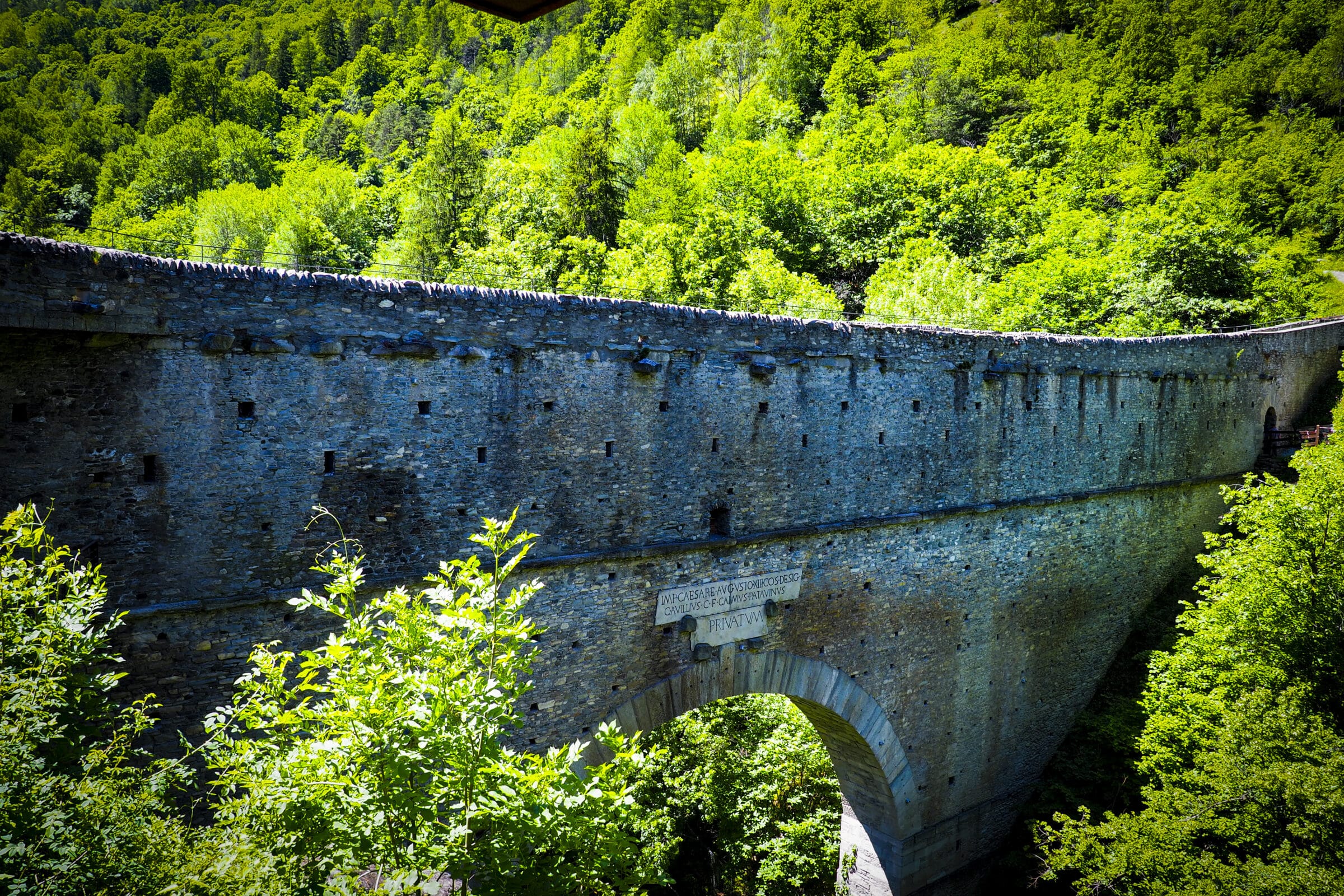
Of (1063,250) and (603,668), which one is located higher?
(1063,250)

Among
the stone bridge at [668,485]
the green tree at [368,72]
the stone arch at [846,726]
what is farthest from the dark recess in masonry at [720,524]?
the green tree at [368,72]

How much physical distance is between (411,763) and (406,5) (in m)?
89.1

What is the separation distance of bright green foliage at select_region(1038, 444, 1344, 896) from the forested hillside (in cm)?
1151

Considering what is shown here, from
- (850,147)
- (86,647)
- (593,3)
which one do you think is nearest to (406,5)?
(593,3)

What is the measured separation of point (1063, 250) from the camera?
2966cm

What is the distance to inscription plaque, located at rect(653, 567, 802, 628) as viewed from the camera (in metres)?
11.3

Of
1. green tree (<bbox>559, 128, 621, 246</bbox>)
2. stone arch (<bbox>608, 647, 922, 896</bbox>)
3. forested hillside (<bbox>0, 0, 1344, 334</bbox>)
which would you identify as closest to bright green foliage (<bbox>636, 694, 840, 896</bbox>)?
stone arch (<bbox>608, 647, 922, 896</bbox>)

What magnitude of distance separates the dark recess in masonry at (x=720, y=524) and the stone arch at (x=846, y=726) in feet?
5.76

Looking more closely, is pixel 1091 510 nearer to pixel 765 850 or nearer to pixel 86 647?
pixel 765 850

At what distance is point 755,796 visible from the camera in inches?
714

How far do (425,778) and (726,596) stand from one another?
6.51 m

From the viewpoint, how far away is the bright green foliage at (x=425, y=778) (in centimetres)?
508

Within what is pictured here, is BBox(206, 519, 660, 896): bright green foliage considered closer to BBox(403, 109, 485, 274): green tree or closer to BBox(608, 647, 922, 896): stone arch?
BBox(608, 647, 922, 896): stone arch

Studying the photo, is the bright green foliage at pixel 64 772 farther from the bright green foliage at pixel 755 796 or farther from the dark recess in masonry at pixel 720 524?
the bright green foliage at pixel 755 796
